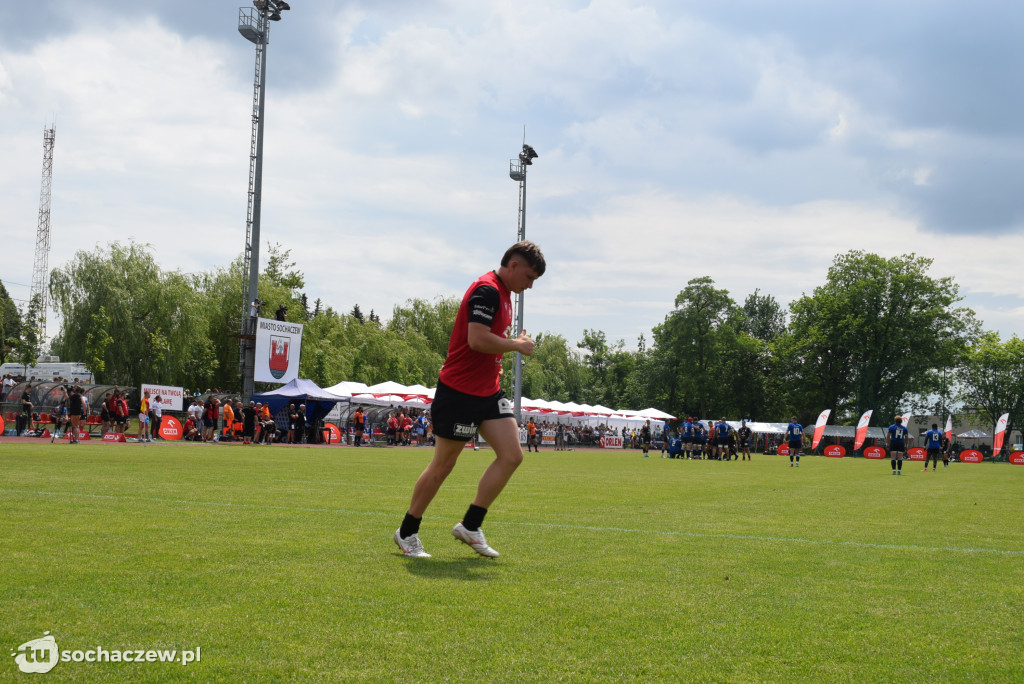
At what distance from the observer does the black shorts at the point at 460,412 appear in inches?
229

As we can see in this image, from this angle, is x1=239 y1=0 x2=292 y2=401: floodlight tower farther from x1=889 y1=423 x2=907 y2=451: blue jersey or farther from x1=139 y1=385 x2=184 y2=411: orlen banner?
x1=889 y1=423 x2=907 y2=451: blue jersey

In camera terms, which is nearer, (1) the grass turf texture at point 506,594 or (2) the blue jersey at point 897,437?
(1) the grass turf texture at point 506,594

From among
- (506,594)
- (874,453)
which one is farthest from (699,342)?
(506,594)

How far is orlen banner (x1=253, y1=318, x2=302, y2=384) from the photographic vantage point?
1645 inches

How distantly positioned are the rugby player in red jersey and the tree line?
4403 centimetres

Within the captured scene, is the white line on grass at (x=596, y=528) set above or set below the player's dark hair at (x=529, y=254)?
below

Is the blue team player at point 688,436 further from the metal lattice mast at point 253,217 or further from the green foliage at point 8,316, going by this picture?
the green foliage at point 8,316

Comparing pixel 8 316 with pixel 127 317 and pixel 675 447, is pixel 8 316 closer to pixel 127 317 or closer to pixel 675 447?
pixel 127 317

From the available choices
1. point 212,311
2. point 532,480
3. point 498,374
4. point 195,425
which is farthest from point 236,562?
point 212,311

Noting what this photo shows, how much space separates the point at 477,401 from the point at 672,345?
77725mm

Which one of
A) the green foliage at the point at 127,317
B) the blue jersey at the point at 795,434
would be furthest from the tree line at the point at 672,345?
the blue jersey at the point at 795,434

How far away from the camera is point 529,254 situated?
596 centimetres

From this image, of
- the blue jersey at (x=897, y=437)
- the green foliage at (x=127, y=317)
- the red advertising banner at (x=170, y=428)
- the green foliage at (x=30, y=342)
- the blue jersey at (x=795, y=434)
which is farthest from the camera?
the green foliage at (x=30, y=342)

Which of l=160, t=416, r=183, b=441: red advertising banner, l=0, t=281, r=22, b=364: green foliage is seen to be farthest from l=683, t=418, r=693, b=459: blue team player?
l=0, t=281, r=22, b=364: green foliage
